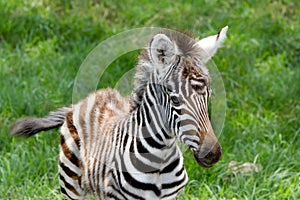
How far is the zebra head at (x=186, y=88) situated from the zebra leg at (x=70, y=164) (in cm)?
91

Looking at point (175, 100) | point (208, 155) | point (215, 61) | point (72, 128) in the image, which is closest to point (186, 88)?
point (175, 100)

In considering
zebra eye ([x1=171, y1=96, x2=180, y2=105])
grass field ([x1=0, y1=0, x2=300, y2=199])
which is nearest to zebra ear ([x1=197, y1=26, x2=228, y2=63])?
zebra eye ([x1=171, y1=96, x2=180, y2=105])

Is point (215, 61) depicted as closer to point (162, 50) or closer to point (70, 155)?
point (70, 155)

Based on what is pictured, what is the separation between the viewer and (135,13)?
8.35m

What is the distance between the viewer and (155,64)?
3605 millimetres

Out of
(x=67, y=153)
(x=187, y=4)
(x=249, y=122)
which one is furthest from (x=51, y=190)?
(x=187, y=4)

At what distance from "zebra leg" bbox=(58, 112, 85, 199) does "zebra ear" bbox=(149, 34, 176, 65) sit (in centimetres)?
103

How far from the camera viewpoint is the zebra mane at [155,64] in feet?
11.8

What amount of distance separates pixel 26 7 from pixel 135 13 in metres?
1.43

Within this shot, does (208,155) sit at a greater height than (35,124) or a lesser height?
lesser

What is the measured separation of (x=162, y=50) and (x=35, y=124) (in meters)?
1.45

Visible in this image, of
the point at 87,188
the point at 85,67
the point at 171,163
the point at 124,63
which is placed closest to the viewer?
the point at 171,163

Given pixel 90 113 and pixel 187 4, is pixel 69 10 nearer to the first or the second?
pixel 187 4

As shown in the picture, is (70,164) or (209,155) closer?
(209,155)
